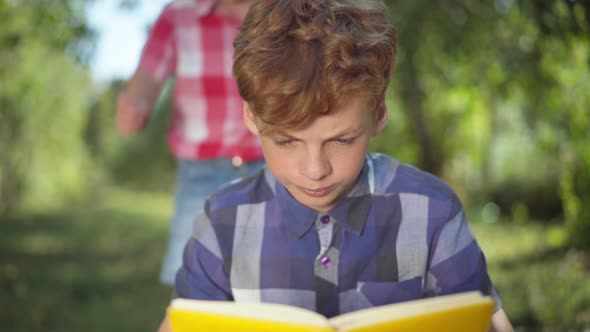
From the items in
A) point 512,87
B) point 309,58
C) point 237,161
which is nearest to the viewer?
point 309,58

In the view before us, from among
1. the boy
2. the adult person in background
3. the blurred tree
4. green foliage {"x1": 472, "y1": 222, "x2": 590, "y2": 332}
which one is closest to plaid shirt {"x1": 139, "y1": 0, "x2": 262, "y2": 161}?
the adult person in background

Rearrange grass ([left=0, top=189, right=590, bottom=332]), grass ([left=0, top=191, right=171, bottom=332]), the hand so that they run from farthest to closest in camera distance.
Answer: grass ([left=0, top=191, right=171, bottom=332]), grass ([left=0, top=189, right=590, bottom=332]), the hand

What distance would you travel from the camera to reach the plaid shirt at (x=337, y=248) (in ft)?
5.65

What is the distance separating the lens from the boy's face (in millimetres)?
1529

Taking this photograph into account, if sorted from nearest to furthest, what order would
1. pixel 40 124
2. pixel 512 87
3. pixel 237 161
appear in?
pixel 237 161, pixel 512 87, pixel 40 124

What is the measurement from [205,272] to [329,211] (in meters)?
0.29

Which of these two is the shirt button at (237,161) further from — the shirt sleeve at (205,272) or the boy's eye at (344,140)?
the boy's eye at (344,140)

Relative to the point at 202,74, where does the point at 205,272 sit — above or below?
below

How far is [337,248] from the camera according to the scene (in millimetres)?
1733

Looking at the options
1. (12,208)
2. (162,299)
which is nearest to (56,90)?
(12,208)

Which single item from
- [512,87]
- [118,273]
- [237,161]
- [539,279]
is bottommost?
[118,273]

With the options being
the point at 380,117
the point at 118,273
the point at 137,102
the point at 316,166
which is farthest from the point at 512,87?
the point at 316,166

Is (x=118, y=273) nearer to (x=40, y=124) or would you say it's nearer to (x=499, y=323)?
(x=40, y=124)

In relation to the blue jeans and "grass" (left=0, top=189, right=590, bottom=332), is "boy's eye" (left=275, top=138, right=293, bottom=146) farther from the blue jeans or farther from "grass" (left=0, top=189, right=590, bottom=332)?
"grass" (left=0, top=189, right=590, bottom=332)
